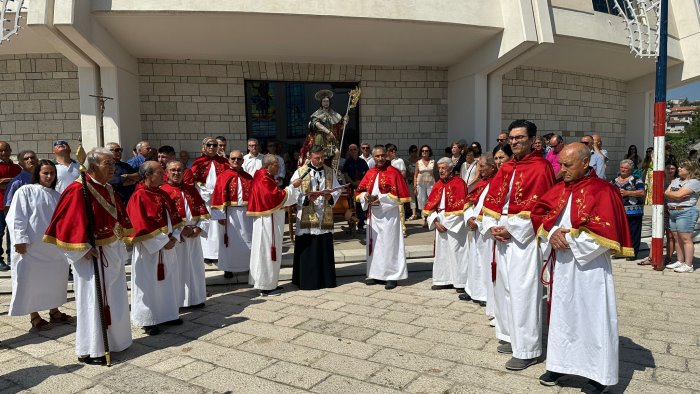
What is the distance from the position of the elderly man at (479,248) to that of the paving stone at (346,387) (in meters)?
1.86

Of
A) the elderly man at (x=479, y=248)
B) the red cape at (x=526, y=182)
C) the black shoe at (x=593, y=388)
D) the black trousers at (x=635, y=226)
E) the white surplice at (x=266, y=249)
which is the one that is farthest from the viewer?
the black trousers at (x=635, y=226)

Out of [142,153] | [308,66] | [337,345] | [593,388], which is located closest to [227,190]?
[142,153]

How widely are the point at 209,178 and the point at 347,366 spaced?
15.3 feet

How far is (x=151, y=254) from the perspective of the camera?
4922 millimetres

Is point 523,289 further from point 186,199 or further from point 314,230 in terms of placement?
point 186,199

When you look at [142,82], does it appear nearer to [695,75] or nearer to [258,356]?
[258,356]

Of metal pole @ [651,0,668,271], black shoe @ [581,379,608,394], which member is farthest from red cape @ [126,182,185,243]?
metal pole @ [651,0,668,271]

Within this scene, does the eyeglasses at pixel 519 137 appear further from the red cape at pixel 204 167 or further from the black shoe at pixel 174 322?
the red cape at pixel 204 167

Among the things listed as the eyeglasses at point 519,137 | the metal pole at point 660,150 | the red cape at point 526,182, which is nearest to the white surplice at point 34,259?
the red cape at point 526,182

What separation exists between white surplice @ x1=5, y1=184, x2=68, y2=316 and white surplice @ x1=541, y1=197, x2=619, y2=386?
15.9ft

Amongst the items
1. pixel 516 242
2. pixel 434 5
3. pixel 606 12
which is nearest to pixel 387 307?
pixel 516 242

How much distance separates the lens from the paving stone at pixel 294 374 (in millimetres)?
3668

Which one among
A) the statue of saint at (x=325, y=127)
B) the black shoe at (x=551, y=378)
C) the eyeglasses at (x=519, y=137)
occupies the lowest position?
the black shoe at (x=551, y=378)

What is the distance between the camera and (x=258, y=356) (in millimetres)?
4191
